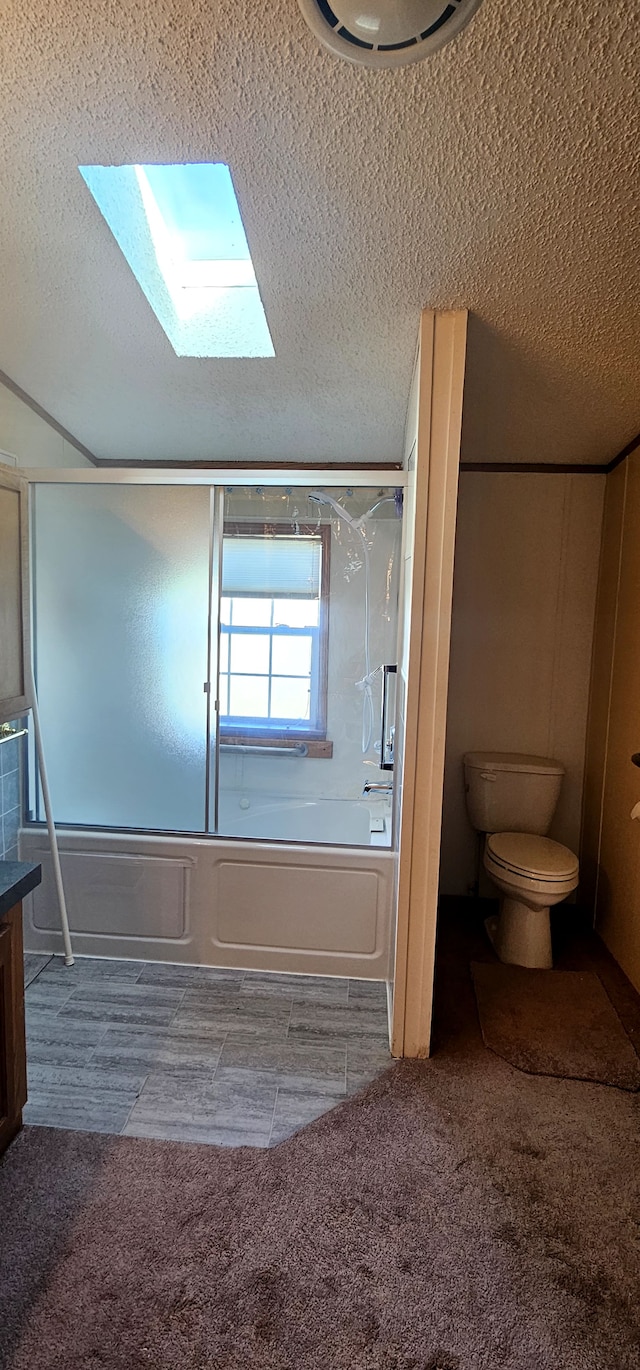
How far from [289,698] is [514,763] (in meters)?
1.09

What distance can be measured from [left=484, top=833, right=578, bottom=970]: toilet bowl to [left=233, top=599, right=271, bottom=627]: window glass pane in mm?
1417

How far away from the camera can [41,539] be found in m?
2.49

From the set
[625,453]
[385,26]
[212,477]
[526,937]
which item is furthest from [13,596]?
[625,453]

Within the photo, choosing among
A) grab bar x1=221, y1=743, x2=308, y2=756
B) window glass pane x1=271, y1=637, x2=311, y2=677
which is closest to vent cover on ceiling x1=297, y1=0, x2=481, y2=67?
window glass pane x1=271, y1=637, x2=311, y2=677

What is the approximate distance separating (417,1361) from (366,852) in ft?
4.43

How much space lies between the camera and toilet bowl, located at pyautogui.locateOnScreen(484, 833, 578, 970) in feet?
7.68

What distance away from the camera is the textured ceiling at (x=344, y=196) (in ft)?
3.74

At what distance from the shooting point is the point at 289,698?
2967 millimetres

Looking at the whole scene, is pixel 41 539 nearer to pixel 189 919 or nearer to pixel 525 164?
pixel 189 919

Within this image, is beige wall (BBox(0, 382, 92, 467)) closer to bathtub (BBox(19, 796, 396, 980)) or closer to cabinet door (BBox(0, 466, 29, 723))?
cabinet door (BBox(0, 466, 29, 723))

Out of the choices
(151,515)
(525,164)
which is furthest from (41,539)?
(525,164)

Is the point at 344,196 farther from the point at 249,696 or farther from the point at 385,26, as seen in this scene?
the point at 249,696

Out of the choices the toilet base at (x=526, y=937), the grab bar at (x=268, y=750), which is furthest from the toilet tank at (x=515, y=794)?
the grab bar at (x=268, y=750)

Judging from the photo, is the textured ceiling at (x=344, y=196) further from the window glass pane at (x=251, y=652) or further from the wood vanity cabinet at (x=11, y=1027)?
the wood vanity cabinet at (x=11, y=1027)
